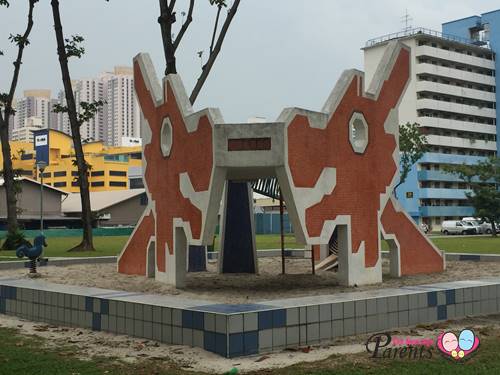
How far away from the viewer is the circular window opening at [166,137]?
50.8ft

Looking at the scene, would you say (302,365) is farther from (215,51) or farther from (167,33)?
(215,51)

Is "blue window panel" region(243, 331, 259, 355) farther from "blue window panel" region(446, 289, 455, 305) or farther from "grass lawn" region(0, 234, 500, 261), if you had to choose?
"grass lawn" region(0, 234, 500, 261)

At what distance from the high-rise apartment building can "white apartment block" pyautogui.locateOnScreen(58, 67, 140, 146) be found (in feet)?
381

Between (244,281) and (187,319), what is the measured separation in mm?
7868

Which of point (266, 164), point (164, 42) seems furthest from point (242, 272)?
point (164, 42)

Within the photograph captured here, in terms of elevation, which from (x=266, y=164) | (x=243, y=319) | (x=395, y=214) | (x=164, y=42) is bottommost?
(x=243, y=319)

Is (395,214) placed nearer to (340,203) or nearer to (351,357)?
(340,203)

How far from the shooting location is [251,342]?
8555 mm

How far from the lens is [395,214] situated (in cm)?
1611

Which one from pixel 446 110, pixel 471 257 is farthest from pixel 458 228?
pixel 471 257

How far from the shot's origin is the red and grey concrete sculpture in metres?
13.4

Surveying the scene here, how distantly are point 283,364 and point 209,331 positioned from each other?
1.24 metres

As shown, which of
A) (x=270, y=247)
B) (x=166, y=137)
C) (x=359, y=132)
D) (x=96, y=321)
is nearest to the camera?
(x=96, y=321)

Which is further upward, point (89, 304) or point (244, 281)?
point (89, 304)
